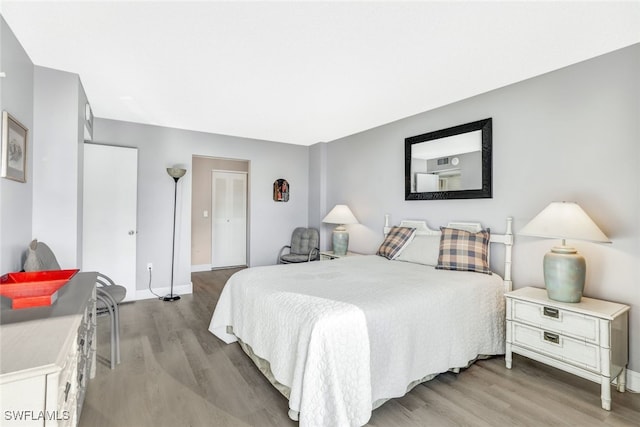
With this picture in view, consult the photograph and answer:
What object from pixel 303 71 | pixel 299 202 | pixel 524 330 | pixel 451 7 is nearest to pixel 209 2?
pixel 303 71

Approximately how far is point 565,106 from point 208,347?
369 centimetres

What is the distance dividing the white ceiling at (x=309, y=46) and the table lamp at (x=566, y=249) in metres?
1.21

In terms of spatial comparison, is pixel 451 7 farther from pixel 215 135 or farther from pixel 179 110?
pixel 215 135

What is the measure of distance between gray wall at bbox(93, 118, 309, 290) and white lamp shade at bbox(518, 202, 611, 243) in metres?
3.94

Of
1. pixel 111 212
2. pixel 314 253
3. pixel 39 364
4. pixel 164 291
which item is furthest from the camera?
pixel 314 253

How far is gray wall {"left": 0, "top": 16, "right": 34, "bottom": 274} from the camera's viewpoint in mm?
1939

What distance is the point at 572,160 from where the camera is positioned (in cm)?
244

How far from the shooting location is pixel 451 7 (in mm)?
1754

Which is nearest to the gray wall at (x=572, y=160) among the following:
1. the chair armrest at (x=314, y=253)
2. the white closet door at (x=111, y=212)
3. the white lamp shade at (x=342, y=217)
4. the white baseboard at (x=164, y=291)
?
the white lamp shade at (x=342, y=217)

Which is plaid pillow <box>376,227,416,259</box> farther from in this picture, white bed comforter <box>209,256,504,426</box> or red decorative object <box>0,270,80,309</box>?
red decorative object <box>0,270,80,309</box>

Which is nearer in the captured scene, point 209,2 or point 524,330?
point 209,2

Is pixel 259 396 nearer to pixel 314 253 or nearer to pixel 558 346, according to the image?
pixel 558 346

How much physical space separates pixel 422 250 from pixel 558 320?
133cm

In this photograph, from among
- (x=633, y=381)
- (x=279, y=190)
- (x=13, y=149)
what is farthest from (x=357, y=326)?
(x=279, y=190)
